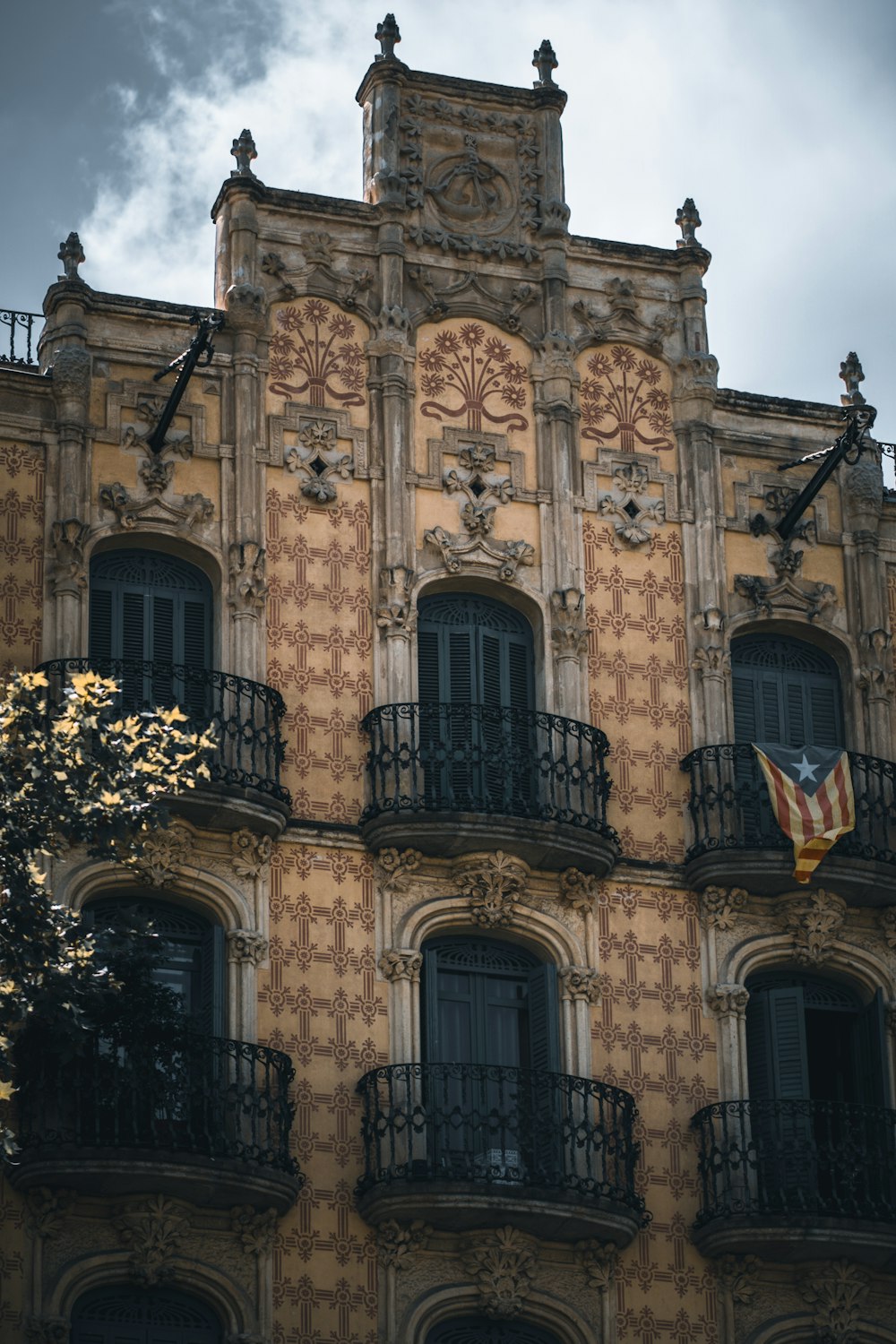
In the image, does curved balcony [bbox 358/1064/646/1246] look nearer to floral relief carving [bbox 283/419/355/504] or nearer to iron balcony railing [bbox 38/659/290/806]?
iron balcony railing [bbox 38/659/290/806]

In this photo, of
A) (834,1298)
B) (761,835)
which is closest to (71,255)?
(761,835)

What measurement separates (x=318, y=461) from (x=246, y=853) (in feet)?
15.4

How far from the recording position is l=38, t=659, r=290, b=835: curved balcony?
31.8 meters

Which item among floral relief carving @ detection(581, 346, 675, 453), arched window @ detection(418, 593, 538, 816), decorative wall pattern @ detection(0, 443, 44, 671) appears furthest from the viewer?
floral relief carving @ detection(581, 346, 675, 453)

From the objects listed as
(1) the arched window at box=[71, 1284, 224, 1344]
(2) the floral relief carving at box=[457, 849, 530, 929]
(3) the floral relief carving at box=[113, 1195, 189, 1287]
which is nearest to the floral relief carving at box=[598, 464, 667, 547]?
(2) the floral relief carving at box=[457, 849, 530, 929]

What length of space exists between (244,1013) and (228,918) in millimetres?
1010

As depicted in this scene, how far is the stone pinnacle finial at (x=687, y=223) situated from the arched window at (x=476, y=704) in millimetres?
5190

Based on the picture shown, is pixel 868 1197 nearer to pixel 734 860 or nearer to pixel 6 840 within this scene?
pixel 734 860

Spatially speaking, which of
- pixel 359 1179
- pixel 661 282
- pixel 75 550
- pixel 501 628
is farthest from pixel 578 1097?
pixel 661 282

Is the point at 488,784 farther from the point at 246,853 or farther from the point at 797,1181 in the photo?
the point at 797,1181

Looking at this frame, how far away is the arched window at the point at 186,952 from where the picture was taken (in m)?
31.8

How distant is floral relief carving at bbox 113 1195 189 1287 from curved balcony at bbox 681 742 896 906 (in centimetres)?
669

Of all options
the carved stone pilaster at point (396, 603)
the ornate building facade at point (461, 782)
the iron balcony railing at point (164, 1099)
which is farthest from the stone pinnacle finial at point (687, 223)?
the iron balcony railing at point (164, 1099)

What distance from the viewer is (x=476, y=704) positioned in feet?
109
